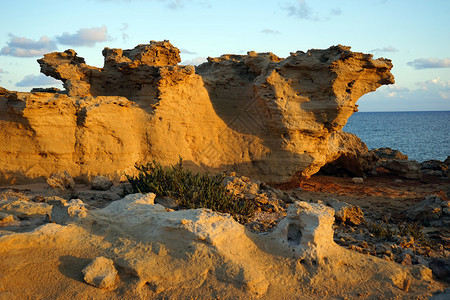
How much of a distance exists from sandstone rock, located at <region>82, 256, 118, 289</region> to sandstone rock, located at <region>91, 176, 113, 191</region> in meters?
4.70

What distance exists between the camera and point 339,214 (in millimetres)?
8031

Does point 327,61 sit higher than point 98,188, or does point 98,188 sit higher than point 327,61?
point 327,61

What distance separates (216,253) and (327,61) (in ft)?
25.9

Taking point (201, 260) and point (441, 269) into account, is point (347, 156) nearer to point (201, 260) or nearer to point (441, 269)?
point (441, 269)

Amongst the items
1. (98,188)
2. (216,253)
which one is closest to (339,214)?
(216,253)

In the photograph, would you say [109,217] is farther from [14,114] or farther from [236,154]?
[236,154]

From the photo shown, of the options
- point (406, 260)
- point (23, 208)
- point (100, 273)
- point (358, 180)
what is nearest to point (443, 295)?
point (406, 260)

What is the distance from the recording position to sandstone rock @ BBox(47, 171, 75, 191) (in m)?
8.40

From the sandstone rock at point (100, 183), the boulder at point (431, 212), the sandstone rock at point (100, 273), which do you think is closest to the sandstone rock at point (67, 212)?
the sandstone rock at point (100, 273)

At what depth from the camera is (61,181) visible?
28.6ft

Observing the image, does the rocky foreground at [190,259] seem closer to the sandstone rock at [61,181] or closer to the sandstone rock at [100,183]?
the sandstone rock at [61,181]

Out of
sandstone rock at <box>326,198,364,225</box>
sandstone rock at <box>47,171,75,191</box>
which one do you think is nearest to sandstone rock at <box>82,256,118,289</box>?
sandstone rock at <box>47,171,75,191</box>

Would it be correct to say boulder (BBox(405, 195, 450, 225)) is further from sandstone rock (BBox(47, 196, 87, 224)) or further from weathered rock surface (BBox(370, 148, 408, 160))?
weathered rock surface (BBox(370, 148, 408, 160))

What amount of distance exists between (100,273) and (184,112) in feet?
23.7
